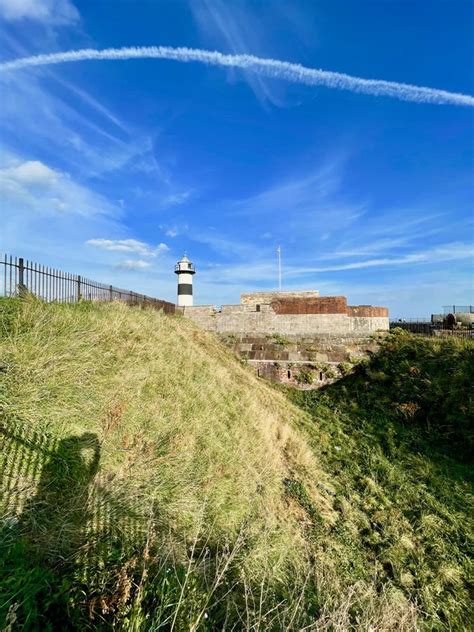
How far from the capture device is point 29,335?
4996 mm

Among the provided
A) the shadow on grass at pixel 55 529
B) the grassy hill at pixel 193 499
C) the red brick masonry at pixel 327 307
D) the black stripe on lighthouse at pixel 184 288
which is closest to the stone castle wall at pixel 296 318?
the red brick masonry at pixel 327 307

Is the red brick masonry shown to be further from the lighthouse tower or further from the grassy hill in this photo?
the lighthouse tower

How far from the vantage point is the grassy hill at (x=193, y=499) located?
2.36m

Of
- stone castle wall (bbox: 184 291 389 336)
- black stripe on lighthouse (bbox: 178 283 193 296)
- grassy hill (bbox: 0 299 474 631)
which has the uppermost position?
black stripe on lighthouse (bbox: 178 283 193 296)

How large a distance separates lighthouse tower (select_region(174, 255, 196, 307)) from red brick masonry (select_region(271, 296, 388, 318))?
10528mm

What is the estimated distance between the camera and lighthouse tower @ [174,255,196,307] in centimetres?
2233

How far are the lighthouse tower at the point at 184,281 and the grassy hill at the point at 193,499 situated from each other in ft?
45.4

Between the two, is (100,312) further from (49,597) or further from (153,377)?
(49,597)

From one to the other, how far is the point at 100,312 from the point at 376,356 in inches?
379

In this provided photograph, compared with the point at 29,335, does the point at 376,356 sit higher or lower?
lower

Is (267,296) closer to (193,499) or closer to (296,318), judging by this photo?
(296,318)

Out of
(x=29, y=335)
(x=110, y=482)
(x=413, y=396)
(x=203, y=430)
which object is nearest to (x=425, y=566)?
(x=203, y=430)

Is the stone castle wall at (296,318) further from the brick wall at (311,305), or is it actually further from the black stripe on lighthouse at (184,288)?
the black stripe on lighthouse at (184,288)

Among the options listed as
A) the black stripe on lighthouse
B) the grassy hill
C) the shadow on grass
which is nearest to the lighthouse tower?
the black stripe on lighthouse
